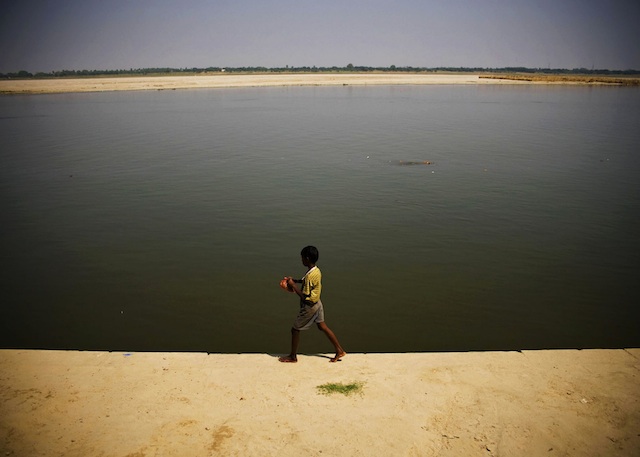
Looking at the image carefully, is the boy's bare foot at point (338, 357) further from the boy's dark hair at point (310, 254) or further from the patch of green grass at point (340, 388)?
the boy's dark hair at point (310, 254)

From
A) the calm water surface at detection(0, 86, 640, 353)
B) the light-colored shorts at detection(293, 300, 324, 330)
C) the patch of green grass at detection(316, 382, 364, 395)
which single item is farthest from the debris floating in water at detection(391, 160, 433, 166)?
the patch of green grass at detection(316, 382, 364, 395)

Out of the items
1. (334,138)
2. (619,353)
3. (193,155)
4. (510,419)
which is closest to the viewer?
(510,419)

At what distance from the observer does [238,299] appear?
24.7 feet

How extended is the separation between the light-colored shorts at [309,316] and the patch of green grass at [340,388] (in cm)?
78

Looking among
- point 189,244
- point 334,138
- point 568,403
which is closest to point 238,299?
point 189,244

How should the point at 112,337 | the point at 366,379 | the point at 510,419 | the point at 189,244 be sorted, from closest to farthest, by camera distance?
the point at 510,419
the point at 366,379
the point at 112,337
the point at 189,244

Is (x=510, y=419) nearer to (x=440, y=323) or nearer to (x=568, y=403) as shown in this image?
(x=568, y=403)

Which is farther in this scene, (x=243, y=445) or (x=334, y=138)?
(x=334, y=138)

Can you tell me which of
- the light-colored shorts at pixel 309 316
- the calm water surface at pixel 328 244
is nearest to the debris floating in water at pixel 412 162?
the calm water surface at pixel 328 244

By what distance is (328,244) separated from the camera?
964 cm

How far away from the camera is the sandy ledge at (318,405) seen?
4.18 meters

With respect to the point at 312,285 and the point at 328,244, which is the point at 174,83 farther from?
the point at 312,285

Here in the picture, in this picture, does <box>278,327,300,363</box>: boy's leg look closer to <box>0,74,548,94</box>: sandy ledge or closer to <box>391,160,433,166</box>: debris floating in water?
<box>391,160,433,166</box>: debris floating in water

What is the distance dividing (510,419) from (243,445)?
2.76 meters
